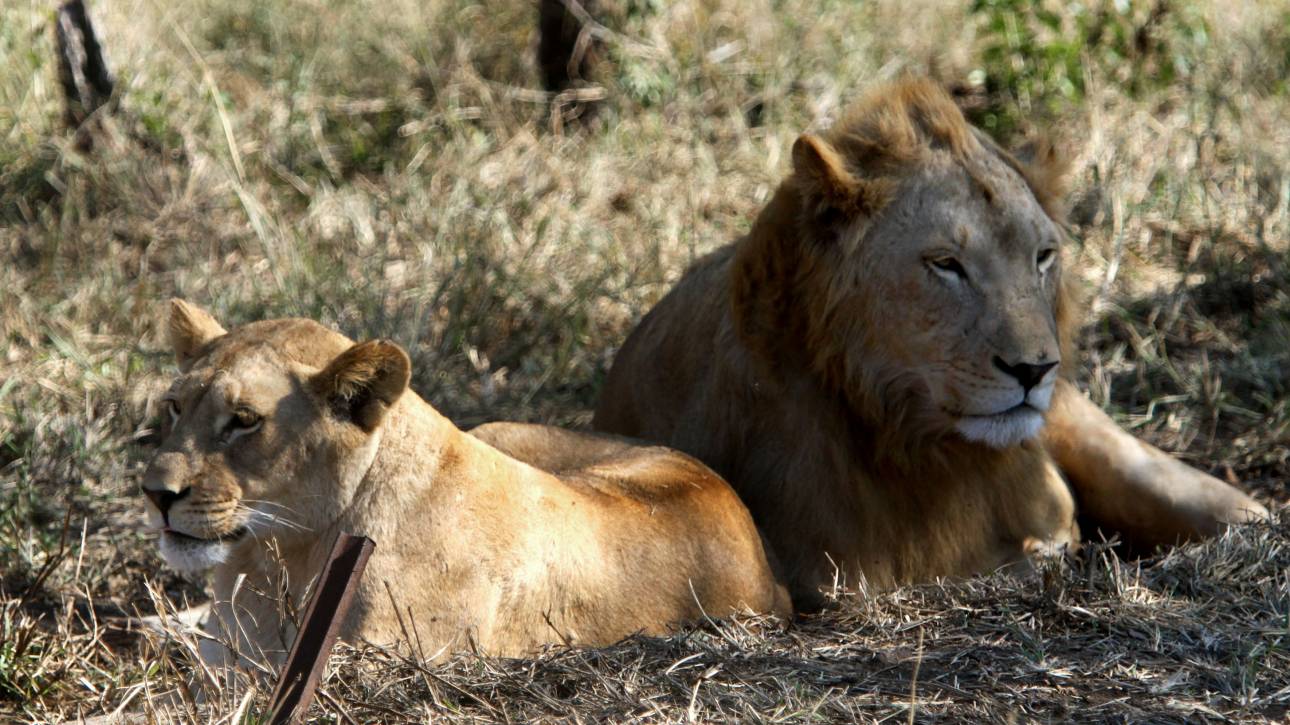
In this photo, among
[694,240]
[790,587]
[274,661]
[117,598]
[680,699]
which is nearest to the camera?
[680,699]

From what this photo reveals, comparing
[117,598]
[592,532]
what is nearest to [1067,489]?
[592,532]

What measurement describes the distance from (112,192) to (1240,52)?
18.9 ft

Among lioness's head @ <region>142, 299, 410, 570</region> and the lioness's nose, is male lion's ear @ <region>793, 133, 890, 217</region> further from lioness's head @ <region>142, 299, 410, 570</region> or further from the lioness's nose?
the lioness's nose

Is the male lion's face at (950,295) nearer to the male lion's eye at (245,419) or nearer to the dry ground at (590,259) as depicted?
the dry ground at (590,259)

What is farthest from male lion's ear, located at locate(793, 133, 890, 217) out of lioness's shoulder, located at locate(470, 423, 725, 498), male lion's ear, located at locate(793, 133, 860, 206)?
lioness's shoulder, located at locate(470, 423, 725, 498)

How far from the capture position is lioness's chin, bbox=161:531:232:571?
11.3ft

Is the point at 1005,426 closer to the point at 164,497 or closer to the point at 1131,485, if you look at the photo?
the point at 1131,485

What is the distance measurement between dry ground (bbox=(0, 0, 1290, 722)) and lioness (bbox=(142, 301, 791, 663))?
24 cm

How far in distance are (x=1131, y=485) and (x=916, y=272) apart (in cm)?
141

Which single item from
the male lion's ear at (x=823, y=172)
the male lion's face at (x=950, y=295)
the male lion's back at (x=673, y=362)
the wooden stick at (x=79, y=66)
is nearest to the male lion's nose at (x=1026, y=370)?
the male lion's face at (x=950, y=295)

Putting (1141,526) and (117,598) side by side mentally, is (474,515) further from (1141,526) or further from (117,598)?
(1141,526)

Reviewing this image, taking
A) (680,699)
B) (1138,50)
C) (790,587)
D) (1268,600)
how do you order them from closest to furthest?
1. (680,699)
2. (1268,600)
3. (790,587)
4. (1138,50)

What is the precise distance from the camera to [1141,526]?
5113 mm

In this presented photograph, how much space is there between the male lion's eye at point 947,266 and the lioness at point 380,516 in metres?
0.95
